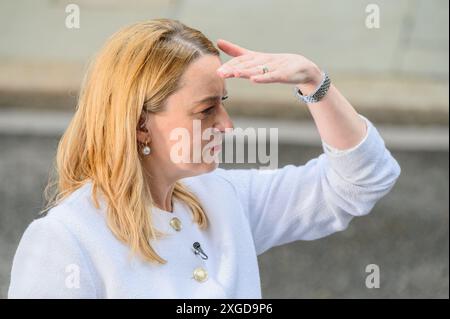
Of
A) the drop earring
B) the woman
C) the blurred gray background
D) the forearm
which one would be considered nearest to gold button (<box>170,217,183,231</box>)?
the woman

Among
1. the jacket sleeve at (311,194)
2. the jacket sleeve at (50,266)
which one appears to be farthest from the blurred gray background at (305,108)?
the jacket sleeve at (50,266)

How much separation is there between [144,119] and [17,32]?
2143 mm

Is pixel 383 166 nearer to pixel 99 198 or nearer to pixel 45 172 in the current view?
pixel 99 198

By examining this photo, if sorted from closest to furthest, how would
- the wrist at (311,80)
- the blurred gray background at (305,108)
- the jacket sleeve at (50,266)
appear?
the jacket sleeve at (50,266), the wrist at (311,80), the blurred gray background at (305,108)

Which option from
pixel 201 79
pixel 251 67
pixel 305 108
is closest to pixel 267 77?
pixel 251 67

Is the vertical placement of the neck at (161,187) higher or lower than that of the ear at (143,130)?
lower

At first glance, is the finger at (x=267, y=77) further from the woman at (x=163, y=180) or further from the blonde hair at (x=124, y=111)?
the blonde hair at (x=124, y=111)

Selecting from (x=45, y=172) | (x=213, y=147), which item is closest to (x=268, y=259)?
(x=45, y=172)

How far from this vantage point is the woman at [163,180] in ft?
4.55

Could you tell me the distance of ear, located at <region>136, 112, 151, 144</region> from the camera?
58.6 inches

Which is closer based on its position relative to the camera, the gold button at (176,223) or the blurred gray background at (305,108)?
the gold button at (176,223)

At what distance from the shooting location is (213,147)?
1.49 metres

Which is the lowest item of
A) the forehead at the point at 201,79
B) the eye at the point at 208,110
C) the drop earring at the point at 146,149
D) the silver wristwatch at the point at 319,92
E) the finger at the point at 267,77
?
the drop earring at the point at 146,149

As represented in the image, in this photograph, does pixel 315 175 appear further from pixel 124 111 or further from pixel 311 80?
pixel 124 111
